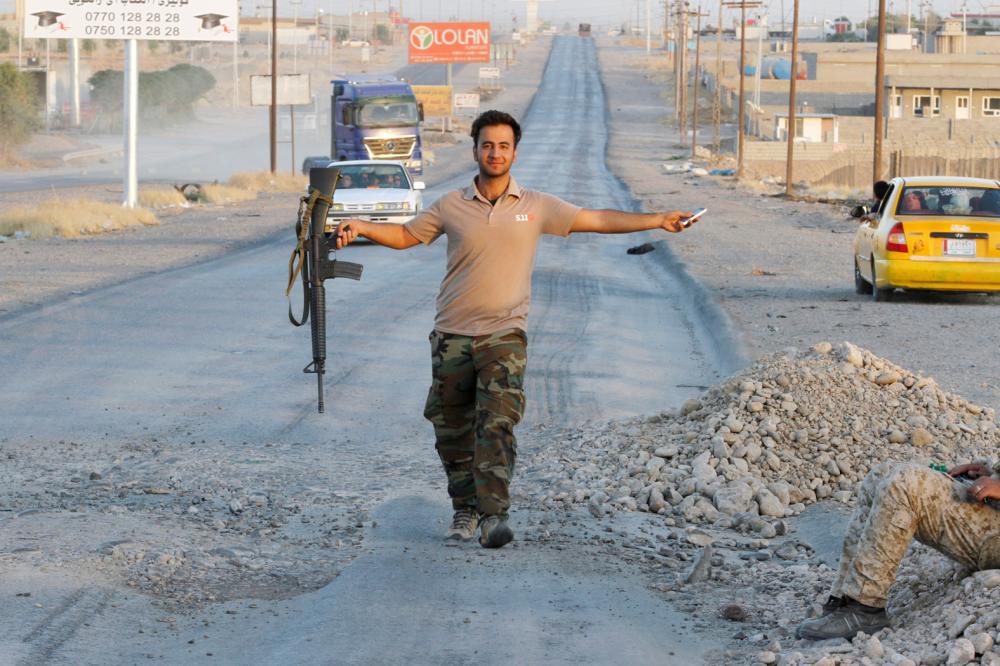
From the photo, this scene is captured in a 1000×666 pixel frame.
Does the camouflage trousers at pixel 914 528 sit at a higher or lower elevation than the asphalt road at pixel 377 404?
higher

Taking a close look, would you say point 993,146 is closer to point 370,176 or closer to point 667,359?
point 370,176

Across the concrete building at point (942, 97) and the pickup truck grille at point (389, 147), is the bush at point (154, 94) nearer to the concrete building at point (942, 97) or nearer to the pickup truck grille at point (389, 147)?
the concrete building at point (942, 97)

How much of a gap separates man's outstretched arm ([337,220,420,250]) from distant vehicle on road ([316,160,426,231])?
60.9 ft

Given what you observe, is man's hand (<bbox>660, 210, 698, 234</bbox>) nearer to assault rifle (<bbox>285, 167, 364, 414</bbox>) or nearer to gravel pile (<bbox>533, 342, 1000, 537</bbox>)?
assault rifle (<bbox>285, 167, 364, 414</bbox>)

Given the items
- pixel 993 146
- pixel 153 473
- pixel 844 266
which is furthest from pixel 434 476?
pixel 993 146

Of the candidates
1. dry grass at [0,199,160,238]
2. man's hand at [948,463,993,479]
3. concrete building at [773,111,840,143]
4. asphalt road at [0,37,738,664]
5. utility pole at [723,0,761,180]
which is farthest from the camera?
concrete building at [773,111,840,143]

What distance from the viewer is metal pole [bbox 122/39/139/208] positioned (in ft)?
120

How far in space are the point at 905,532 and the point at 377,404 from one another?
20.8 ft

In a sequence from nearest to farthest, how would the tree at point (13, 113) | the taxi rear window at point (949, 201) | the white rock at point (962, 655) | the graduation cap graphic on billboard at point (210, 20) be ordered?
1. the white rock at point (962, 655)
2. the taxi rear window at point (949, 201)
3. the graduation cap graphic on billboard at point (210, 20)
4. the tree at point (13, 113)

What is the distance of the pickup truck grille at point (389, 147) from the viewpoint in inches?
1790

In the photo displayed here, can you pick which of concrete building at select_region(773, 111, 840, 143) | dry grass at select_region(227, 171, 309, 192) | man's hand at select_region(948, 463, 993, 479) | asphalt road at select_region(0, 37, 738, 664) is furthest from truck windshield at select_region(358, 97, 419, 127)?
man's hand at select_region(948, 463, 993, 479)

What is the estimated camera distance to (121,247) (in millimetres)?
25891

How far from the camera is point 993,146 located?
70875 millimetres

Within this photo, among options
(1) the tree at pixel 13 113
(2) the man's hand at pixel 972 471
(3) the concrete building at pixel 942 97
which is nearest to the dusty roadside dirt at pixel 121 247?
(2) the man's hand at pixel 972 471
